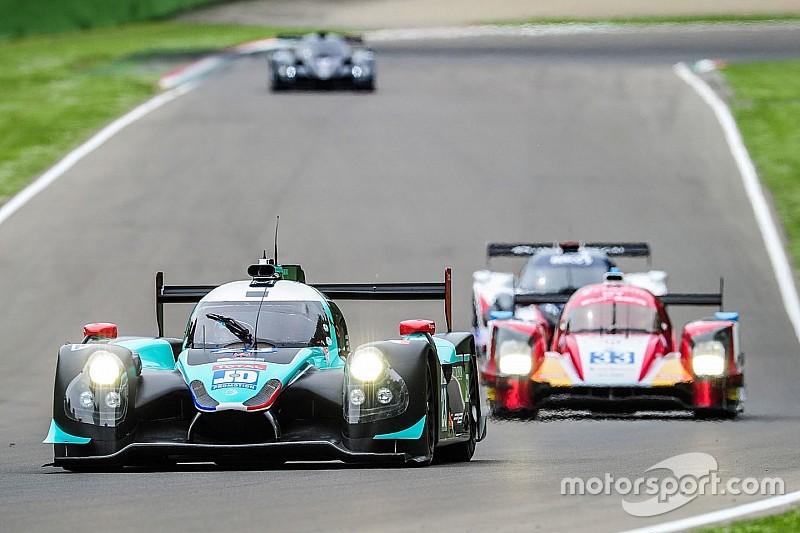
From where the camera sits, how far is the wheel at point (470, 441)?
12.9 metres

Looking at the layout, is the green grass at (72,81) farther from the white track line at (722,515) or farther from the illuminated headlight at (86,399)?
the white track line at (722,515)

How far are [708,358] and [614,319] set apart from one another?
3.83 ft

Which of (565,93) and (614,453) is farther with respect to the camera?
(565,93)

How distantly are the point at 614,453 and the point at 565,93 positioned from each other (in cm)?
2705

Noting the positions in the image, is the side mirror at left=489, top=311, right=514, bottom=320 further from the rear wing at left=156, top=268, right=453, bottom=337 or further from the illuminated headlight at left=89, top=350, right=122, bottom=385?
the illuminated headlight at left=89, top=350, right=122, bottom=385

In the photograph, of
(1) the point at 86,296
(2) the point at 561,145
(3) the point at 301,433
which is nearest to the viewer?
(3) the point at 301,433

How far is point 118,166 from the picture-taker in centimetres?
3145

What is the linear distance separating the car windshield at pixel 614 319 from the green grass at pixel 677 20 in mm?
39252

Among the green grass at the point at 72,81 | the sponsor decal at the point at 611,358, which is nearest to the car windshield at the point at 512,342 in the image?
the sponsor decal at the point at 611,358

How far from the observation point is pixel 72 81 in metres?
41.6

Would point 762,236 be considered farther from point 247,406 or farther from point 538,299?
point 247,406

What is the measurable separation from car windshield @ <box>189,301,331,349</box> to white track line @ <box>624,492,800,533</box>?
3.94 metres

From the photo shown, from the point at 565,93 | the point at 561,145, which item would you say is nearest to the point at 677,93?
the point at 565,93

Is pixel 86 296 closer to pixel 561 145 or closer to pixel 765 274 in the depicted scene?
pixel 765 274
